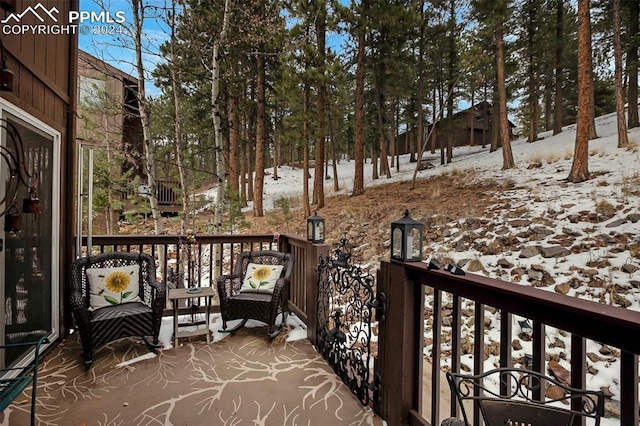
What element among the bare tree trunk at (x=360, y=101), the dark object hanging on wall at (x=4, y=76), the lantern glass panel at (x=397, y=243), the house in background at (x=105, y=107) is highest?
the bare tree trunk at (x=360, y=101)

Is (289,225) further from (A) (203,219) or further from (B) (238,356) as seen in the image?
(B) (238,356)

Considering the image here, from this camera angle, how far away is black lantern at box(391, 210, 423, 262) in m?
1.84

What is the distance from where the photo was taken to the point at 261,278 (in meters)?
3.44

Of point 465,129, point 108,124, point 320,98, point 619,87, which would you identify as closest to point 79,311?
point 108,124

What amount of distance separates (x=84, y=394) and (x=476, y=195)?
7970 mm

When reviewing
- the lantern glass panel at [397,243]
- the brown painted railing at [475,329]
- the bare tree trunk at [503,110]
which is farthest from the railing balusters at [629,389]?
the bare tree trunk at [503,110]

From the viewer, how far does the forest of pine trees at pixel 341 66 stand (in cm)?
502

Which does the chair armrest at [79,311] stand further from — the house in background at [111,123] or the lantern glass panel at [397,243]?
the lantern glass panel at [397,243]

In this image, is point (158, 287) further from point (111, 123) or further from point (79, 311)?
point (111, 123)

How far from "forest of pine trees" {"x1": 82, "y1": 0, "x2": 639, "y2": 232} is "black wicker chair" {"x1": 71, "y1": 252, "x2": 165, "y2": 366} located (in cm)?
174

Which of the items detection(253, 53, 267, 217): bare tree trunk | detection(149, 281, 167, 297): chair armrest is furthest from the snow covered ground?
detection(253, 53, 267, 217): bare tree trunk

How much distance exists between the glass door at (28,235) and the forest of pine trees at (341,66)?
75.7 inches

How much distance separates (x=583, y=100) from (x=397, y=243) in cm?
731

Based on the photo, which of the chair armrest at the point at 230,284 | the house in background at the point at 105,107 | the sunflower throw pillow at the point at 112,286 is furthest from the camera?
the house in background at the point at 105,107
